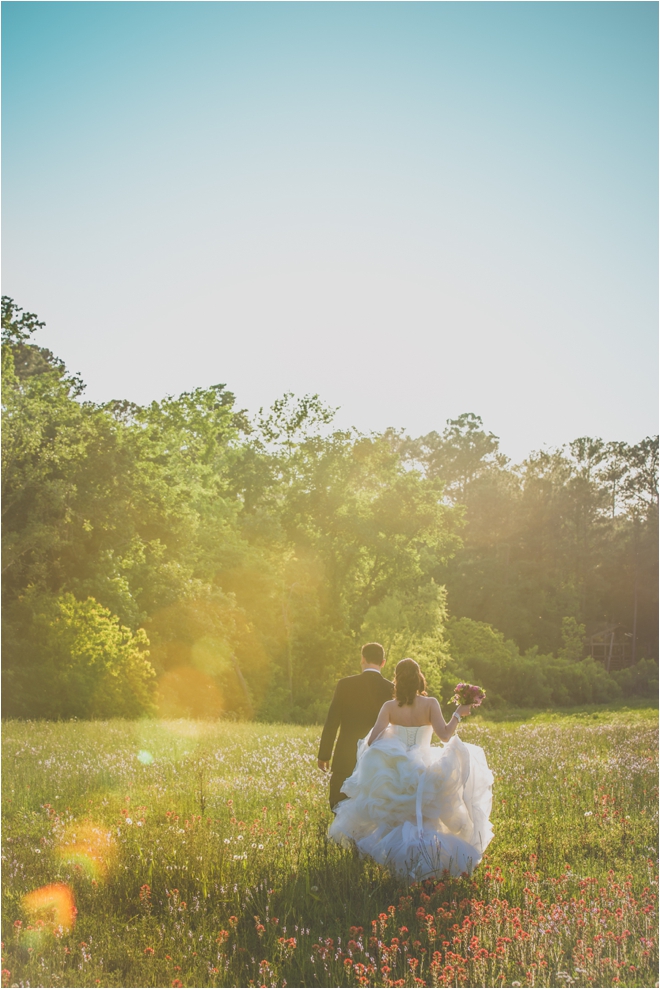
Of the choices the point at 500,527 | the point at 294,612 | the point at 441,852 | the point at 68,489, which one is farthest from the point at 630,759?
the point at 500,527

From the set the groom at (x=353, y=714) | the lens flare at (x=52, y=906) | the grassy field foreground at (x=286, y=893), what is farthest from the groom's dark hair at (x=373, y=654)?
the lens flare at (x=52, y=906)

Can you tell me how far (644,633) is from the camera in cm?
7019

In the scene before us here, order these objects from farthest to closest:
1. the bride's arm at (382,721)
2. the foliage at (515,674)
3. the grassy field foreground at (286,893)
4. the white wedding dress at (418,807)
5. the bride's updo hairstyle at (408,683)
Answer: the foliage at (515,674) < the bride's arm at (382,721) < the bride's updo hairstyle at (408,683) < the white wedding dress at (418,807) < the grassy field foreground at (286,893)

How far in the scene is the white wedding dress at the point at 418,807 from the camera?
6676 mm

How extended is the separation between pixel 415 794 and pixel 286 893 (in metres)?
1.52

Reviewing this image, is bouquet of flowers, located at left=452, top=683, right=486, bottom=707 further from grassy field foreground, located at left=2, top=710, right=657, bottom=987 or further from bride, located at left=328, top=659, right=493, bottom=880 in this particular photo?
grassy field foreground, located at left=2, top=710, right=657, bottom=987

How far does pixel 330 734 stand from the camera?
8.33m

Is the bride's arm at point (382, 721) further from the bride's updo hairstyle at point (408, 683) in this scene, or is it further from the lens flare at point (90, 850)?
the lens flare at point (90, 850)

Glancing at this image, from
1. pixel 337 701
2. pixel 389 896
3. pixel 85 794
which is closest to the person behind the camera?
pixel 389 896

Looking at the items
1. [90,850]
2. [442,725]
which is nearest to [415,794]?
[442,725]

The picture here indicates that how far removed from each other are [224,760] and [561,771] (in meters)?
5.57

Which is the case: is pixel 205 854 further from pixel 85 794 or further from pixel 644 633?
pixel 644 633

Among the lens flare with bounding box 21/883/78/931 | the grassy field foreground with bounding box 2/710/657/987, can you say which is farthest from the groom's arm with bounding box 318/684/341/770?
the lens flare with bounding box 21/883/78/931

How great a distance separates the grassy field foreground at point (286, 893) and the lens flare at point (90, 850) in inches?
1.0
